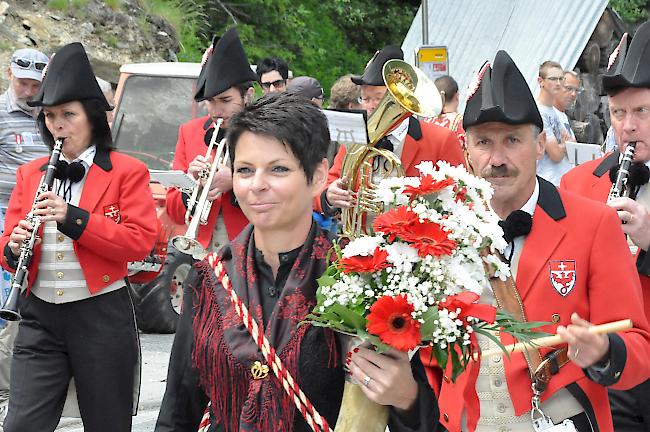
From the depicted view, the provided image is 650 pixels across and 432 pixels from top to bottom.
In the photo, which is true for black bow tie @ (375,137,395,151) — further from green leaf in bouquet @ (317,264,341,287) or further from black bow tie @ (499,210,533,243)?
green leaf in bouquet @ (317,264,341,287)

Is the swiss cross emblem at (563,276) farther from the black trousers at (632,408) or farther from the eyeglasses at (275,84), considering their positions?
the eyeglasses at (275,84)

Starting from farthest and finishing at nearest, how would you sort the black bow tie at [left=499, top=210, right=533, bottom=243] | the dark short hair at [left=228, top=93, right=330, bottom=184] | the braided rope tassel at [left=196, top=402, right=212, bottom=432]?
the black bow tie at [left=499, top=210, right=533, bottom=243], the braided rope tassel at [left=196, top=402, right=212, bottom=432], the dark short hair at [left=228, top=93, right=330, bottom=184]

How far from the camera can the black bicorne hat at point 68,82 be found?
573cm

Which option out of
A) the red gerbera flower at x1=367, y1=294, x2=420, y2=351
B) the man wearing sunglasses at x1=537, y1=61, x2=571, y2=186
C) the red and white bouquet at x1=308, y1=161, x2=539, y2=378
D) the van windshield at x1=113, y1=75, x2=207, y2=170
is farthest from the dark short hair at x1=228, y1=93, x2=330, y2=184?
the van windshield at x1=113, y1=75, x2=207, y2=170

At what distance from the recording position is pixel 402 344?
2.91 m

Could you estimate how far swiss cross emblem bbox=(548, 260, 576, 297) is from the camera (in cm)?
385

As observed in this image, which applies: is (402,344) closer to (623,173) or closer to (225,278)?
(225,278)

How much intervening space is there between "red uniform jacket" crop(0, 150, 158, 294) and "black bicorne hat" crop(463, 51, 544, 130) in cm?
207

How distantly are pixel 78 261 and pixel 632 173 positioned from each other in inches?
99.4

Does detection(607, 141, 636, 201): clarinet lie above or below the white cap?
Answer: below

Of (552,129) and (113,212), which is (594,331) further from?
(552,129)

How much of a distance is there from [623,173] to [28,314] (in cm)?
275

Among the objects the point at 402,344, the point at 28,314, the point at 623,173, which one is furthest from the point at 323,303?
the point at 28,314

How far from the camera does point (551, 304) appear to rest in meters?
3.85
